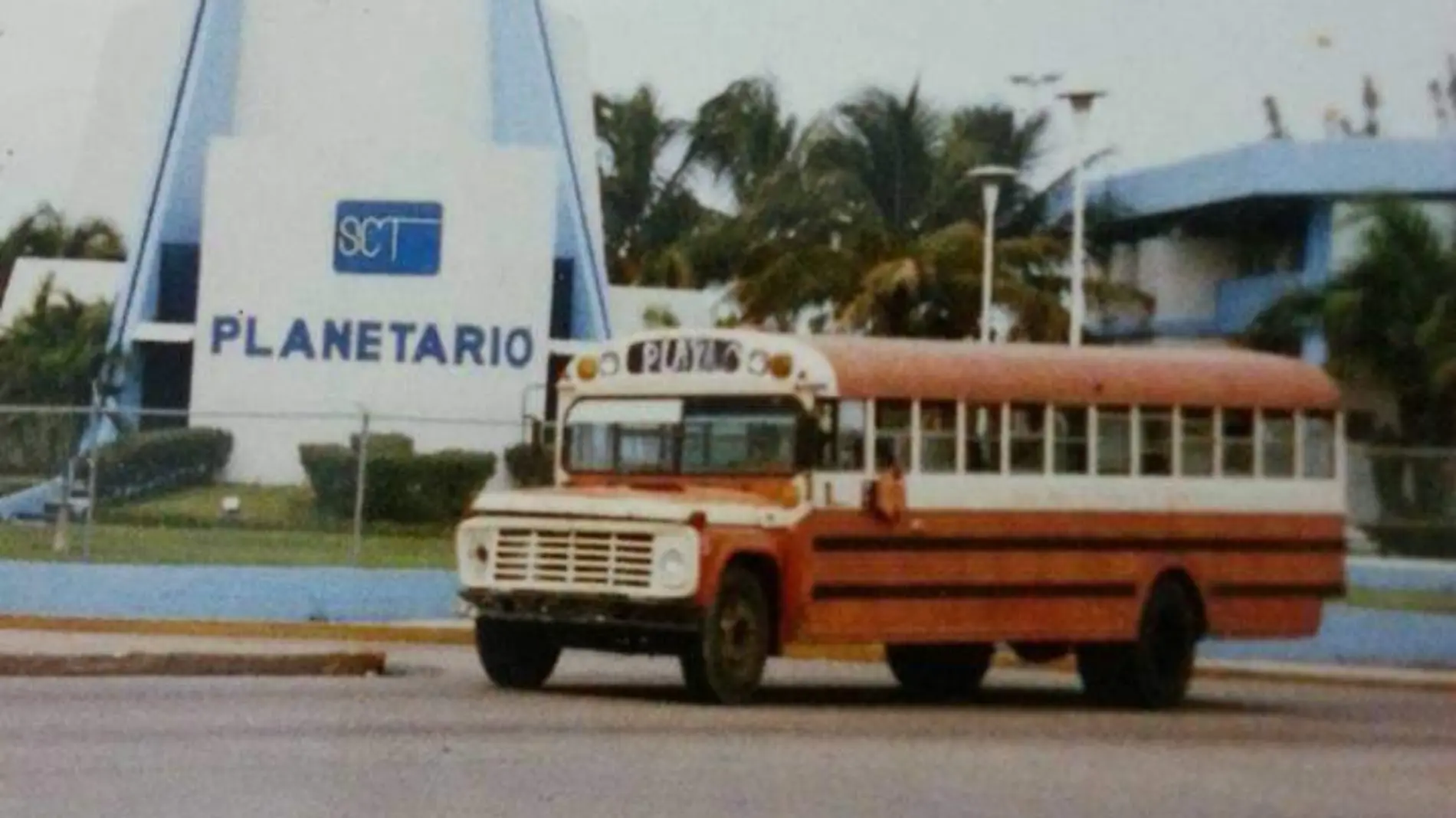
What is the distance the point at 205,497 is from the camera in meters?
30.6

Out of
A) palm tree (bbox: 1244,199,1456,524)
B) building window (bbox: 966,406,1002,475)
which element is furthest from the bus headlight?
palm tree (bbox: 1244,199,1456,524)

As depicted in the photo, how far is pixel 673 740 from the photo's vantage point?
1644cm

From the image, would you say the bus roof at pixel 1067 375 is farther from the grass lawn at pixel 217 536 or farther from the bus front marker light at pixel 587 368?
the grass lawn at pixel 217 536

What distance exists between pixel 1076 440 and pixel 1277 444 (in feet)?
7.32

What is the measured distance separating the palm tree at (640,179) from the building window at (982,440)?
139ft

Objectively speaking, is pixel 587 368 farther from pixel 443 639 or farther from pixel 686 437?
pixel 443 639

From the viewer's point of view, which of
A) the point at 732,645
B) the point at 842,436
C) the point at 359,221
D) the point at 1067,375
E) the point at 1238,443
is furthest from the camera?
the point at 359,221

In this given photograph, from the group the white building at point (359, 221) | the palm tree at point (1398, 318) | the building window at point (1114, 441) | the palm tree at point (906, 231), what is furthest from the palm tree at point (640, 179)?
the building window at point (1114, 441)

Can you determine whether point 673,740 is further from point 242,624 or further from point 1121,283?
point 1121,283

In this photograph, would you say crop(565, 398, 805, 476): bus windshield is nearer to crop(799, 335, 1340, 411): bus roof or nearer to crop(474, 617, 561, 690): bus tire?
crop(799, 335, 1340, 411): bus roof

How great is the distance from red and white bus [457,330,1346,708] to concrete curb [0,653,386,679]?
1859mm

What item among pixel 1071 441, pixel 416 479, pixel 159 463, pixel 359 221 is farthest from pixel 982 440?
pixel 359 221

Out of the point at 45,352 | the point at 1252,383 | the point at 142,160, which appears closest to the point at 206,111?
the point at 45,352

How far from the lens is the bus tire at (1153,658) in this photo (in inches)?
887
